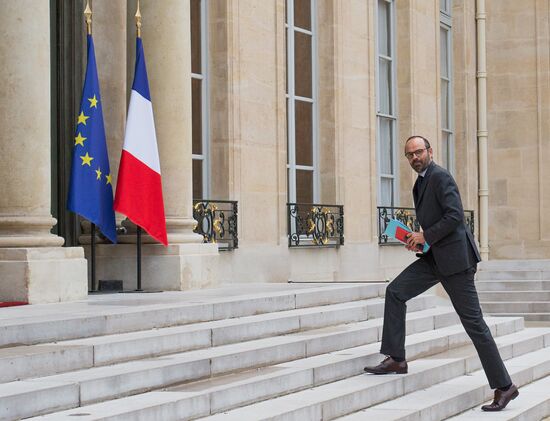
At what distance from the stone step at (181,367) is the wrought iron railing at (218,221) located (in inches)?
129

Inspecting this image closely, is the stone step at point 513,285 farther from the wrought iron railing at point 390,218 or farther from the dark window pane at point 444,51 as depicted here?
the dark window pane at point 444,51

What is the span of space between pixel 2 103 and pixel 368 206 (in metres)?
8.34

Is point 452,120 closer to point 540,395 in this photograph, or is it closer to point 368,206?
point 368,206

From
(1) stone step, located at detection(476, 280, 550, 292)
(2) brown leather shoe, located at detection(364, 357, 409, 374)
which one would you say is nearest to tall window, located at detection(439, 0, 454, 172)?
(1) stone step, located at detection(476, 280, 550, 292)

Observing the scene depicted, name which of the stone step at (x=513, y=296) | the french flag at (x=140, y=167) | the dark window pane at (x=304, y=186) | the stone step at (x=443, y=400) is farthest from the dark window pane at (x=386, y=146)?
the stone step at (x=443, y=400)

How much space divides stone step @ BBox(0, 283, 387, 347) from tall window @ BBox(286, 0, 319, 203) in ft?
13.5

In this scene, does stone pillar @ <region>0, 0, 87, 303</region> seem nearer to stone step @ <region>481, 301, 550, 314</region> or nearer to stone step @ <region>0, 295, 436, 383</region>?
stone step @ <region>0, 295, 436, 383</region>

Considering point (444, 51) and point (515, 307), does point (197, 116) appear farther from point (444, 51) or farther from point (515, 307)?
point (444, 51)

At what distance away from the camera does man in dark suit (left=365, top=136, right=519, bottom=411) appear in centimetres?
798

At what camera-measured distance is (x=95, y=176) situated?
1082 centimetres

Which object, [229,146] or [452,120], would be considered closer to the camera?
[229,146]

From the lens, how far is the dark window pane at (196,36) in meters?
14.0

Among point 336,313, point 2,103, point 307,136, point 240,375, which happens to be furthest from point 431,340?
point 307,136

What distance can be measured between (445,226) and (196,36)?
6.73 meters
